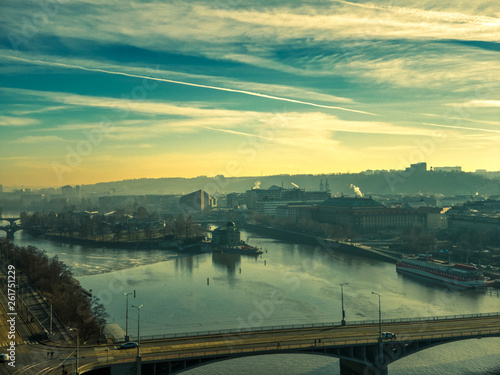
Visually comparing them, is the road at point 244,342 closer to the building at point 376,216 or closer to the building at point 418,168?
the building at point 376,216

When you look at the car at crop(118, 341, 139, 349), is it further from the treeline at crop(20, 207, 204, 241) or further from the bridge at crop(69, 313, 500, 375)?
the treeline at crop(20, 207, 204, 241)

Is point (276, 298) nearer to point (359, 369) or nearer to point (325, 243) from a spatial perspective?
point (359, 369)

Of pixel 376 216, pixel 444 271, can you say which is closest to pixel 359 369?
pixel 444 271

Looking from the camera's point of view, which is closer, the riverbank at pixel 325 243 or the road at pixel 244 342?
the road at pixel 244 342

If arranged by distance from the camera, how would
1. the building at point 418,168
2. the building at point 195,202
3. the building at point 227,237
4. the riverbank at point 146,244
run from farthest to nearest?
the building at point 418,168 → the building at point 195,202 → the riverbank at point 146,244 → the building at point 227,237

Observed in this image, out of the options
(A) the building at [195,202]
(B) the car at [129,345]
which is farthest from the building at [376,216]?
(A) the building at [195,202]

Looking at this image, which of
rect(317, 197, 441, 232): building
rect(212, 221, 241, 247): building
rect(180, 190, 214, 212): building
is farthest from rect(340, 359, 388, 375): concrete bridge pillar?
rect(180, 190, 214, 212): building

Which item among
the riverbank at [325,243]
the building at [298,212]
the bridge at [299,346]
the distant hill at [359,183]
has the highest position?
the distant hill at [359,183]
